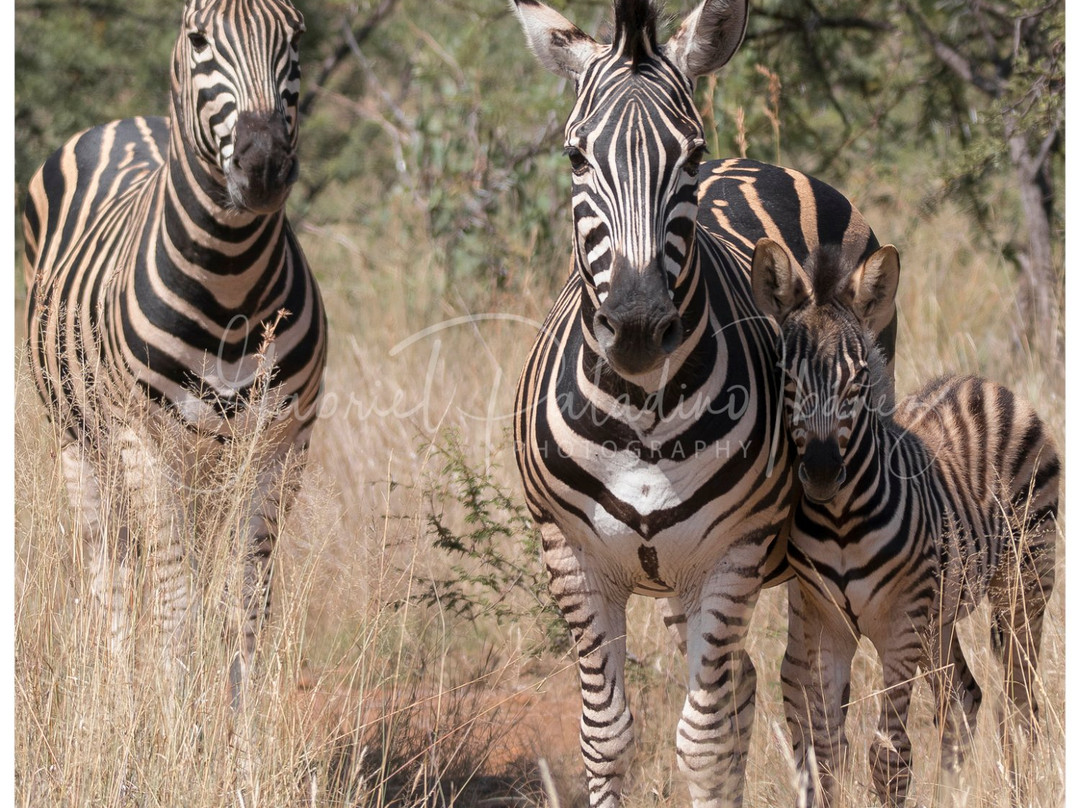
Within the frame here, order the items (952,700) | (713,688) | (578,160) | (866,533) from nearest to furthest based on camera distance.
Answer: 1. (578,160)
2. (713,688)
3. (866,533)
4. (952,700)

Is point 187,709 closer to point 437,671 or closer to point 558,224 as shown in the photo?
point 437,671

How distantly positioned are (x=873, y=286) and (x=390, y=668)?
287cm

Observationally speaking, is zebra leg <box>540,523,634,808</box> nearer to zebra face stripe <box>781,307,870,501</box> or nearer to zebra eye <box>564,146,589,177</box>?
zebra face stripe <box>781,307,870,501</box>

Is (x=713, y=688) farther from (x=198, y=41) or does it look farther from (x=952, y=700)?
(x=198, y=41)

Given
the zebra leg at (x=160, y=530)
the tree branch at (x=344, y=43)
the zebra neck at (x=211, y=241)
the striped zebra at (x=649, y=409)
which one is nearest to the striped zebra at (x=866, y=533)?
the striped zebra at (x=649, y=409)

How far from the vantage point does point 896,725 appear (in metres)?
3.96

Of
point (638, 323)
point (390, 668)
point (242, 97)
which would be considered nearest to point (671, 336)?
point (638, 323)

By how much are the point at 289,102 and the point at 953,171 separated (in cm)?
407

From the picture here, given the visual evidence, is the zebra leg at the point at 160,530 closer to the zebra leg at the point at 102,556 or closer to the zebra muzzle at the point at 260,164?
the zebra leg at the point at 102,556

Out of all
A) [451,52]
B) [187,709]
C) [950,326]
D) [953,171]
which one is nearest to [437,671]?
[187,709]

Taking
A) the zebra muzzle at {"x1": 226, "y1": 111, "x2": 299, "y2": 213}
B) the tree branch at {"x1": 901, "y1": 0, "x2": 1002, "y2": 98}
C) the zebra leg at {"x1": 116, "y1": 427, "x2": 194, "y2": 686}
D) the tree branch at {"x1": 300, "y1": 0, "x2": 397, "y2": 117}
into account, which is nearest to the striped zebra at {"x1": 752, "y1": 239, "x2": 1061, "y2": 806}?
the zebra muzzle at {"x1": 226, "y1": 111, "x2": 299, "y2": 213}

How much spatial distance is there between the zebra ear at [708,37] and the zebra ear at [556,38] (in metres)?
0.24

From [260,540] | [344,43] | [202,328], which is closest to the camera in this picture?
[202,328]

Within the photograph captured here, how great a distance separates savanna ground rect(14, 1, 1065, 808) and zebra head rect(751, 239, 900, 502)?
89cm
